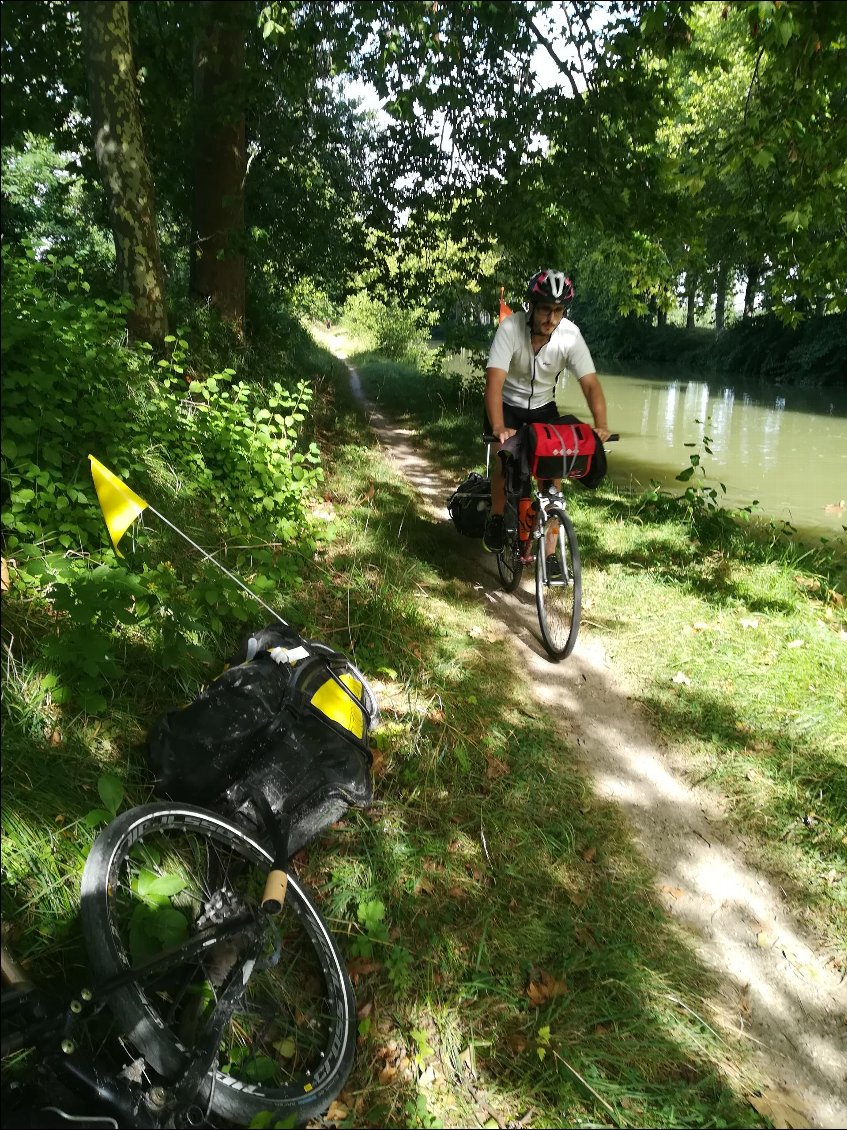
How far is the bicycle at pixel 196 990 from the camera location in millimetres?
1691

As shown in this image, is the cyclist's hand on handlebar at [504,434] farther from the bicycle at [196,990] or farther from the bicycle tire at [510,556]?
the bicycle at [196,990]

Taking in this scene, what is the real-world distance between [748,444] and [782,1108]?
508 inches

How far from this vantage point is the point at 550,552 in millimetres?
4449

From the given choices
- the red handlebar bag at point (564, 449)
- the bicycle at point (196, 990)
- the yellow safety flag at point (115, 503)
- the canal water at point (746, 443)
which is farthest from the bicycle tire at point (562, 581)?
the canal water at point (746, 443)

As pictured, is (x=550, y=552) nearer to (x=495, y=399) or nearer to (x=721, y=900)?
(x=495, y=399)

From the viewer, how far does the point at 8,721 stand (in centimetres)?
240

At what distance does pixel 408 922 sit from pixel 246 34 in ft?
16.6

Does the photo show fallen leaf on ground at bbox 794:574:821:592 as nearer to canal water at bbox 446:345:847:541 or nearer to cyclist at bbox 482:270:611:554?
cyclist at bbox 482:270:611:554

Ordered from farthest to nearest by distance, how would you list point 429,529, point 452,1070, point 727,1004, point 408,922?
point 429,529
point 408,922
point 727,1004
point 452,1070

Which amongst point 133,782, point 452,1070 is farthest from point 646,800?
point 133,782

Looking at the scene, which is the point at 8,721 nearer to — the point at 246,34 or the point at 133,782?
the point at 133,782

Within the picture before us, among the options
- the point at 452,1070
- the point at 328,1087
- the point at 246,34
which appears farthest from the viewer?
the point at 246,34

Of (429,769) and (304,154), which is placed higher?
(304,154)

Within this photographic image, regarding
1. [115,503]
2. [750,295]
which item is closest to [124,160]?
[115,503]
